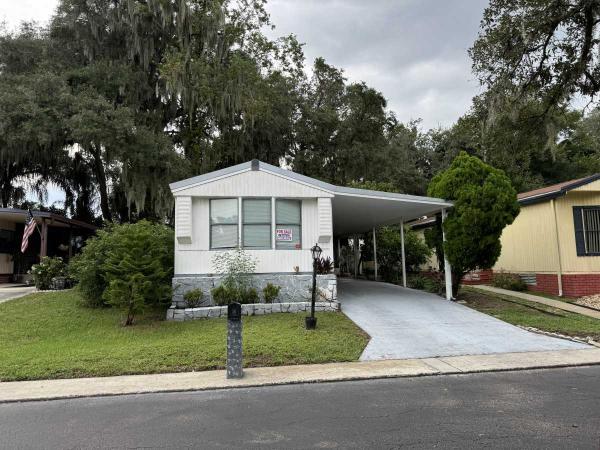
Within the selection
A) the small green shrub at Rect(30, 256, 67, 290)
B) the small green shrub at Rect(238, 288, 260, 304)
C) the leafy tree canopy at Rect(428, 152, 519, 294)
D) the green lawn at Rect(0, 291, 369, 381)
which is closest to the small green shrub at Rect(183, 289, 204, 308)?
→ the green lawn at Rect(0, 291, 369, 381)

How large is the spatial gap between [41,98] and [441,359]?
16902 mm

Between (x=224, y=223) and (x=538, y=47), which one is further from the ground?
(x=538, y=47)

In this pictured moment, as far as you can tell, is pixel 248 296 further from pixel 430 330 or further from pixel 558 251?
pixel 558 251

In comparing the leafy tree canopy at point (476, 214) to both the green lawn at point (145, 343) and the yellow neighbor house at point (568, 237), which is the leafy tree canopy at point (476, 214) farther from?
the green lawn at point (145, 343)

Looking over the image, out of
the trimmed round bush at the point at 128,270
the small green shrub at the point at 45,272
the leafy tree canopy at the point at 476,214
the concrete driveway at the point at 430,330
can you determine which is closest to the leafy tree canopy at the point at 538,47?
the leafy tree canopy at the point at 476,214

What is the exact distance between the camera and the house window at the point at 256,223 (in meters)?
12.1

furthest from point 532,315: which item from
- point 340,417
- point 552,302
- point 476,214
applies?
point 340,417

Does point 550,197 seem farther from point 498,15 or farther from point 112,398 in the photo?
point 112,398

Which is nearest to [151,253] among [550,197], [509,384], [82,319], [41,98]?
[82,319]

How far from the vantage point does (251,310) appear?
36.6 ft

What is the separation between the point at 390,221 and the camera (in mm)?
17000

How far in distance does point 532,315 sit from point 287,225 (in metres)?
6.27

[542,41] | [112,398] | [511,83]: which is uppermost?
[542,41]

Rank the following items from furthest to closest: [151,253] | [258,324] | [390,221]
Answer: [390,221] → [151,253] → [258,324]
